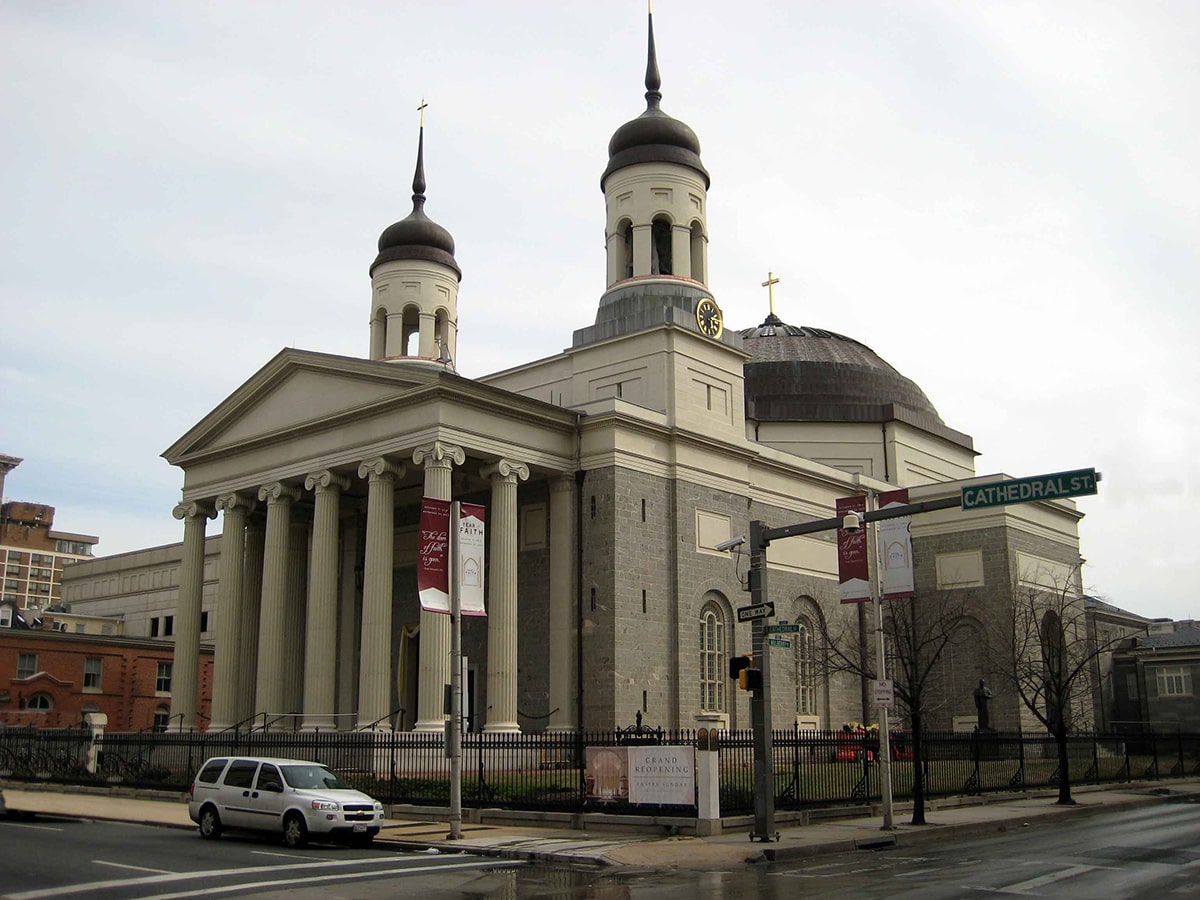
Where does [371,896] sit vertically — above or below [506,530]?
below

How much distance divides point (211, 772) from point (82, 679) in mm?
40487

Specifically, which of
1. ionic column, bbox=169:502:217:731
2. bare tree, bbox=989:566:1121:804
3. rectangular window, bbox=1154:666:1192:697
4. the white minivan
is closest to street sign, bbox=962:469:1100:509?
the white minivan

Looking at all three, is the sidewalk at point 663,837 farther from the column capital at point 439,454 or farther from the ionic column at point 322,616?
the column capital at point 439,454

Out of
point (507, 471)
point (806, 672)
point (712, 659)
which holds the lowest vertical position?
point (806, 672)

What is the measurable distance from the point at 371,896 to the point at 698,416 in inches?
A: 1161

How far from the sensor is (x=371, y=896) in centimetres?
1569

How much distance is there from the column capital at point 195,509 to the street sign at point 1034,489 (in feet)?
110

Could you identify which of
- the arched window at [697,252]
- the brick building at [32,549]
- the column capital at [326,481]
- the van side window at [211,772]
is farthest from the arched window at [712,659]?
the brick building at [32,549]

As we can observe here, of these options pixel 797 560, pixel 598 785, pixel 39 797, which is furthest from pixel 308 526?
pixel 598 785

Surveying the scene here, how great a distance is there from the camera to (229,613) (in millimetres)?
43750

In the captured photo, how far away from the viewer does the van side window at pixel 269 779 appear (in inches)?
875

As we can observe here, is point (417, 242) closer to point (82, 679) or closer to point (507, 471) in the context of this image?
point (507, 471)

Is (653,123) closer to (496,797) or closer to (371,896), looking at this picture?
(496,797)

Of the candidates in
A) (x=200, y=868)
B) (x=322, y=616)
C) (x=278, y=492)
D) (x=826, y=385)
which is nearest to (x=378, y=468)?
(x=322, y=616)
